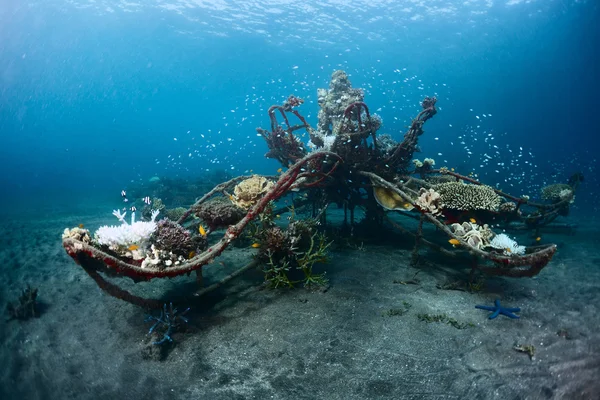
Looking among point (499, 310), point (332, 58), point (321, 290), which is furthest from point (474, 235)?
point (332, 58)

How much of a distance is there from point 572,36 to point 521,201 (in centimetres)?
6559

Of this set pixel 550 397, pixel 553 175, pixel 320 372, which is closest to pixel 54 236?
pixel 320 372

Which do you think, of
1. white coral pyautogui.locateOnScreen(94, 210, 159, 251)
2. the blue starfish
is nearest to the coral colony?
white coral pyautogui.locateOnScreen(94, 210, 159, 251)

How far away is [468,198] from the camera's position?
715cm

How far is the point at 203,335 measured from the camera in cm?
517

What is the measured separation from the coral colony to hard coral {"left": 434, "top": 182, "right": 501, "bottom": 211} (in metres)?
0.02

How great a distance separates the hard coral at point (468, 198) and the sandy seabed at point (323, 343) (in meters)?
1.80

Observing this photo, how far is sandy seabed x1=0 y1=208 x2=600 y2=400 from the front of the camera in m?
4.10

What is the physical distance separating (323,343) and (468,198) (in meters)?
5.13

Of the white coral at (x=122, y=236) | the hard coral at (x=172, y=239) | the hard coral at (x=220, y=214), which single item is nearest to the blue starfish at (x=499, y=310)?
the hard coral at (x=220, y=214)

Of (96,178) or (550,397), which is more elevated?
(550,397)

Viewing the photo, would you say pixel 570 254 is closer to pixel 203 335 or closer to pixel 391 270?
pixel 391 270

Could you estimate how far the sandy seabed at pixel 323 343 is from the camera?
4102mm

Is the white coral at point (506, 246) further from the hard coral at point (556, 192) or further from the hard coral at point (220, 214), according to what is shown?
the hard coral at point (556, 192)
